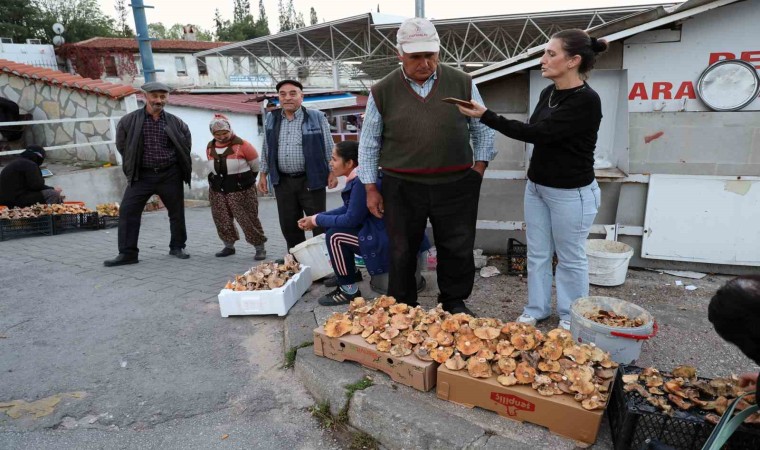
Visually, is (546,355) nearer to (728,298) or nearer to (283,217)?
(728,298)

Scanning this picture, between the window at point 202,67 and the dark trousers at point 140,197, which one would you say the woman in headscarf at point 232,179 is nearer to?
the dark trousers at point 140,197

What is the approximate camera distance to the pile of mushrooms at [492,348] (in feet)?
7.81

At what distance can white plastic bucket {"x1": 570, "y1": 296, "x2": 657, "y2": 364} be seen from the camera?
2.70 m

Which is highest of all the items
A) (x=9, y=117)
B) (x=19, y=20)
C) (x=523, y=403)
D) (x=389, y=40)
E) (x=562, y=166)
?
(x=19, y=20)

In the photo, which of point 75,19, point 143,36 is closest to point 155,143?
point 143,36

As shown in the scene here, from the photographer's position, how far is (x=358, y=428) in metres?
2.71

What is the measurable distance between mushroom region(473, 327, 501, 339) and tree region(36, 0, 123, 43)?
44.5 meters

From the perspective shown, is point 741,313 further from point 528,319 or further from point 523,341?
point 528,319

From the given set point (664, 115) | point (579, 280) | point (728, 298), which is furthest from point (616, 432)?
point (664, 115)

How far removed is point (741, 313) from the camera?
1.63 metres

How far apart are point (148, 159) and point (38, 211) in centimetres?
332

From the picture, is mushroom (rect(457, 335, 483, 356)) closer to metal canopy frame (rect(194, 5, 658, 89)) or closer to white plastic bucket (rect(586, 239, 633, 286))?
white plastic bucket (rect(586, 239, 633, 286))

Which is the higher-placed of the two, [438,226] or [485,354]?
[438,226]

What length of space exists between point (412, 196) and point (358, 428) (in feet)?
4.81
